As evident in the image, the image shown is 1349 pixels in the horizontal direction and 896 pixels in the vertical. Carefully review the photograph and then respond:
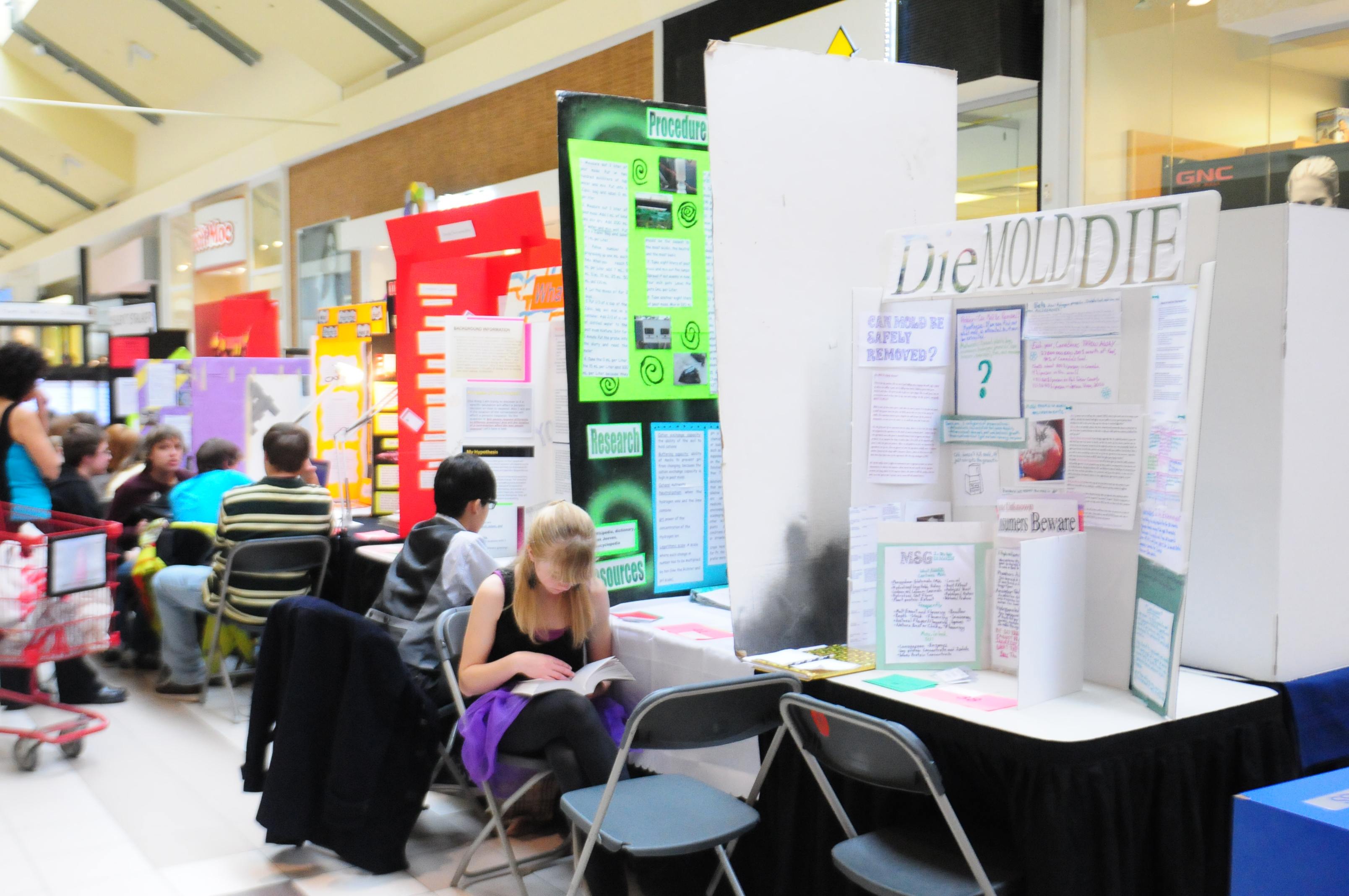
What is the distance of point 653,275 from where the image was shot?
10.5 ft

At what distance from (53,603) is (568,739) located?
231 cm

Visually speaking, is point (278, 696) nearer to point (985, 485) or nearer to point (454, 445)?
point (454, 445)

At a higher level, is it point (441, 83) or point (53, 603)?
point (441, 83)

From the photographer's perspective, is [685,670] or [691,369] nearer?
[685,670]

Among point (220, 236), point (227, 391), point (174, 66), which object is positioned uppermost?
point (174, 66)

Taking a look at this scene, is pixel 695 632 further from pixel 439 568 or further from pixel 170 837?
pixel 170 837

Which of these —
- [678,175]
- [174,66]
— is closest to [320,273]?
[174,66]

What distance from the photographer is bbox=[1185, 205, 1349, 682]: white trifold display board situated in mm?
2242

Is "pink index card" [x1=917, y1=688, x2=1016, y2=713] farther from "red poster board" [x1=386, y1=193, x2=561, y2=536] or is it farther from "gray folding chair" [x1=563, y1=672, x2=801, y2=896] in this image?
"red poster board" [x1=386, y1=193, x2=561, y2=536]

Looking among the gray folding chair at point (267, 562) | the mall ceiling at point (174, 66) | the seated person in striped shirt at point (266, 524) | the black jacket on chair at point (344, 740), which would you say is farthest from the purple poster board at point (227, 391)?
the black jacket on chair at point (344, 740)

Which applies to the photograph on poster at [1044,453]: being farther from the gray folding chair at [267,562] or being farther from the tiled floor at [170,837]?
the gray folding chair at [267,562]

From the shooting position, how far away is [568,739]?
8.38 feet

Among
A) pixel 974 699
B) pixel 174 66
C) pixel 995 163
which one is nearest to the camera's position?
pixel 974 699

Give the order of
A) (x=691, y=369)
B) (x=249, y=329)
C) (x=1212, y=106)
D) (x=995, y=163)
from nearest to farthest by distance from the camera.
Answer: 1. (x=691, y=369)
2. (x=1212, y=106)
3. (x=995, y=163)
4. (x=249, y=329)
